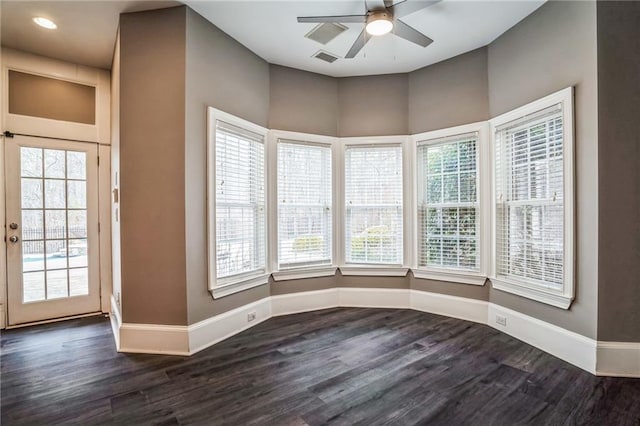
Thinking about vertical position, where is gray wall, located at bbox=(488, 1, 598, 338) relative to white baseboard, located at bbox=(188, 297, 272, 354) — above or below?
above

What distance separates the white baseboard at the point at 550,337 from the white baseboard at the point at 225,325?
2490 mm

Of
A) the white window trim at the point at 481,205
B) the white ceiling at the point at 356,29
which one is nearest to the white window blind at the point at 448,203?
the white window trim at the point at 481,205

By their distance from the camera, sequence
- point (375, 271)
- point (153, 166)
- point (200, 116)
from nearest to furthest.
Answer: point (153, 166) → point (200, 116) → point (375, 271)

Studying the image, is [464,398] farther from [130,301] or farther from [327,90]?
[327,90]

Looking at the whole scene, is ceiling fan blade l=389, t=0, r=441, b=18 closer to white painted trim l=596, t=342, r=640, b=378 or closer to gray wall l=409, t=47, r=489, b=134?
gray wall l=409, t=47, r=489, b=134

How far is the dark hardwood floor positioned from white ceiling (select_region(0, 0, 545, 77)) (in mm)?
2956

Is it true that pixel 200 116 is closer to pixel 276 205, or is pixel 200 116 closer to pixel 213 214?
pixel 213 214

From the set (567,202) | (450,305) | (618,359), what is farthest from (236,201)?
(618,359)

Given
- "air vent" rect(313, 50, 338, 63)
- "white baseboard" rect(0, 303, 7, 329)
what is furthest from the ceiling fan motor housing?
"white baseboard" rect(0, 303, 7, 329)

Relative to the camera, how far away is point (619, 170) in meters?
2.36

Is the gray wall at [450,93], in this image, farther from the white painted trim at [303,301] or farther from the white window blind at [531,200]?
the white painted trim at [303,301]

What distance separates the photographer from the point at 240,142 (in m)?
3.31

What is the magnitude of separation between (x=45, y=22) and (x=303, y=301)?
379cm

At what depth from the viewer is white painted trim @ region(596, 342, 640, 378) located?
2336 millimetres
